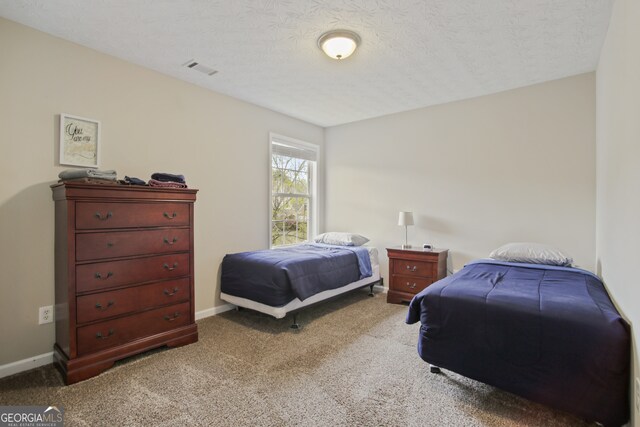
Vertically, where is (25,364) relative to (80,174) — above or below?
below

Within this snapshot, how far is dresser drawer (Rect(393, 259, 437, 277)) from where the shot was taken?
12.0 ft

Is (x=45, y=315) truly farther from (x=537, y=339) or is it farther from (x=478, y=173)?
(x=478, y=173)

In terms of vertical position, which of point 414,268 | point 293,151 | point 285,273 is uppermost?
point 293,151

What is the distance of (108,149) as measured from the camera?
2.70 meters

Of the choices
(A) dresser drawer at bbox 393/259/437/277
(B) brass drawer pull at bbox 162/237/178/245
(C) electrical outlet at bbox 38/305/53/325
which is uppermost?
(B) brass drawer pull at bbox 162/237/178/245

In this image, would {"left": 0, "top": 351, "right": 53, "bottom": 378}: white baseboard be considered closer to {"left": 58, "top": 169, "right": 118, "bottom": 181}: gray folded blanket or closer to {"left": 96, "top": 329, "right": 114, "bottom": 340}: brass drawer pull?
{"left": 96, "top": 329, "right": 114, "bottom": 340}: brass drawer pull

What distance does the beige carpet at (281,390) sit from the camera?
1.71 meters

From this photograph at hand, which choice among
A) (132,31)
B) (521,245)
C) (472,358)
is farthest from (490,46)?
(132,31)

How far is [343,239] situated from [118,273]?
2.64 meters

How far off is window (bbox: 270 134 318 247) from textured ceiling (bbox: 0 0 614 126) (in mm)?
1112

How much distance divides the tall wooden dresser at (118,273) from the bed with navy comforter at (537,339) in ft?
6.23

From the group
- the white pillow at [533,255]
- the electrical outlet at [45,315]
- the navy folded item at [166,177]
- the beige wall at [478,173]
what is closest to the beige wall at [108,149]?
the electrical outlet at [45,315]

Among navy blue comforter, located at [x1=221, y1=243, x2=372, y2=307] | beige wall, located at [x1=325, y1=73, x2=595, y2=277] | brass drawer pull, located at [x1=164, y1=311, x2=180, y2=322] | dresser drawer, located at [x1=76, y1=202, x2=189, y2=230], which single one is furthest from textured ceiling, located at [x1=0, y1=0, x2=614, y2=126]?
brass drawer pull, located at [x1=164, y1=311, x2=180, y2=322]

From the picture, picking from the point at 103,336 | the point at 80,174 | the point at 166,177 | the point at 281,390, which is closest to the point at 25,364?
the point at 103,336
